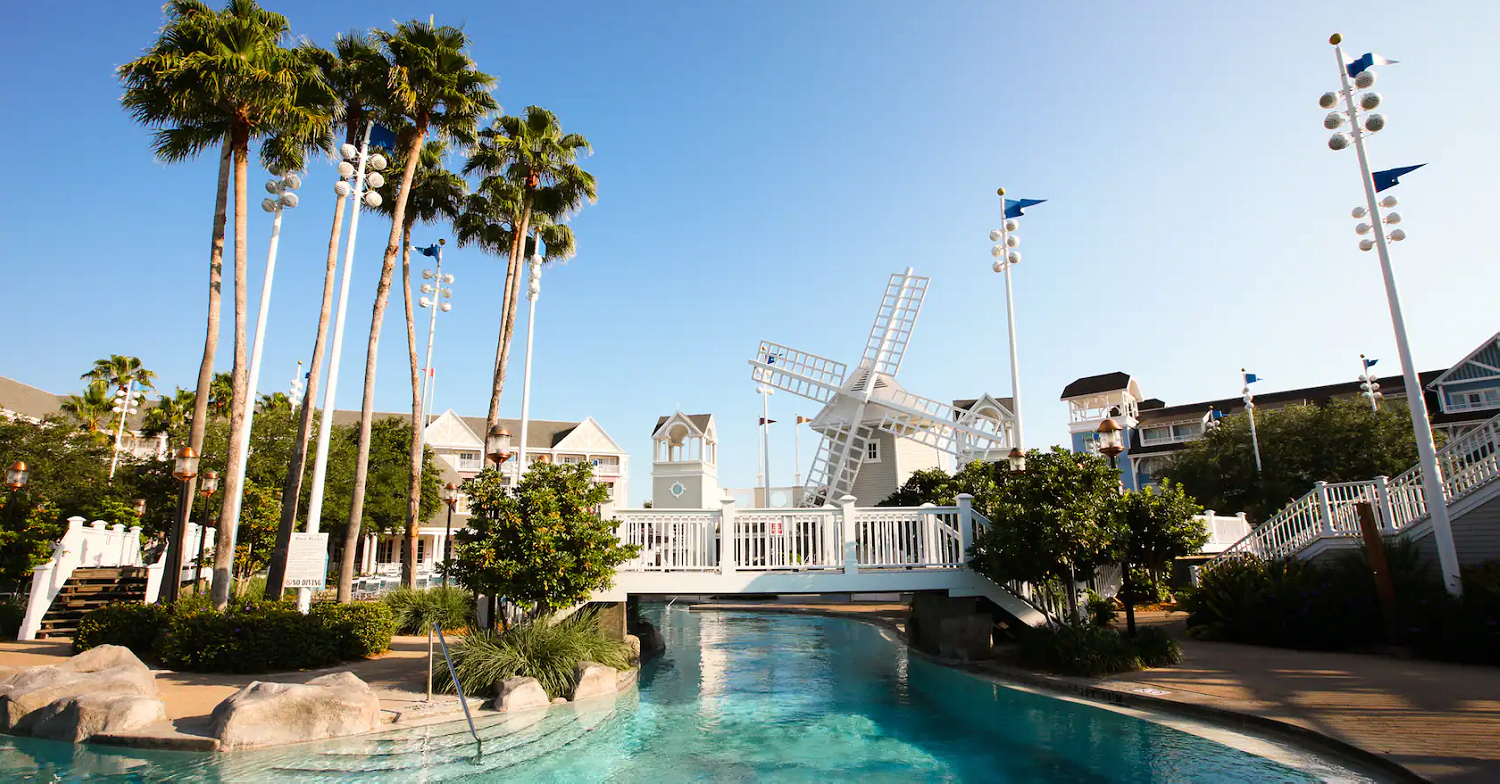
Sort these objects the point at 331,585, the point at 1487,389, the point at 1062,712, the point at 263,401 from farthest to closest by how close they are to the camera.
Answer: the point at 263,401 < the point at 1487,389 < the point at 331,585 < the point at 1062,712

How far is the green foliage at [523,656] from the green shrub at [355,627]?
131 inches

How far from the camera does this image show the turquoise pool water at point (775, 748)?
727cm

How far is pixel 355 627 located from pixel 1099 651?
1275 cm

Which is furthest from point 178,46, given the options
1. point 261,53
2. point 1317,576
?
point 1317,576

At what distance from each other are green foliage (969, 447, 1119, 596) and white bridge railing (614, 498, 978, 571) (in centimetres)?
94

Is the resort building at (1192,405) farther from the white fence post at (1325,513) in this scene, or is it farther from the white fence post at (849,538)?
the white fence post at (849,538)

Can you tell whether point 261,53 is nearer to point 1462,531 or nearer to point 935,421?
point 935,421

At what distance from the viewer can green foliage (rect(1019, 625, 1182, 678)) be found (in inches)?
447

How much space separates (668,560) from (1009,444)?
17.2 metres

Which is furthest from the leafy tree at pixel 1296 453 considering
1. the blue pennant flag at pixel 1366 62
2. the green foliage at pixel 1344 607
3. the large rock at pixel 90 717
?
the large rock at pixel 90 717

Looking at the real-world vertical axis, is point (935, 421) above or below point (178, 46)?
below

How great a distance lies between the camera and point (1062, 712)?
9961 millimetres

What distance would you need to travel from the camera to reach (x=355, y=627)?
13.3 meters

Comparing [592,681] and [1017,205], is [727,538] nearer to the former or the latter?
[592,681]
